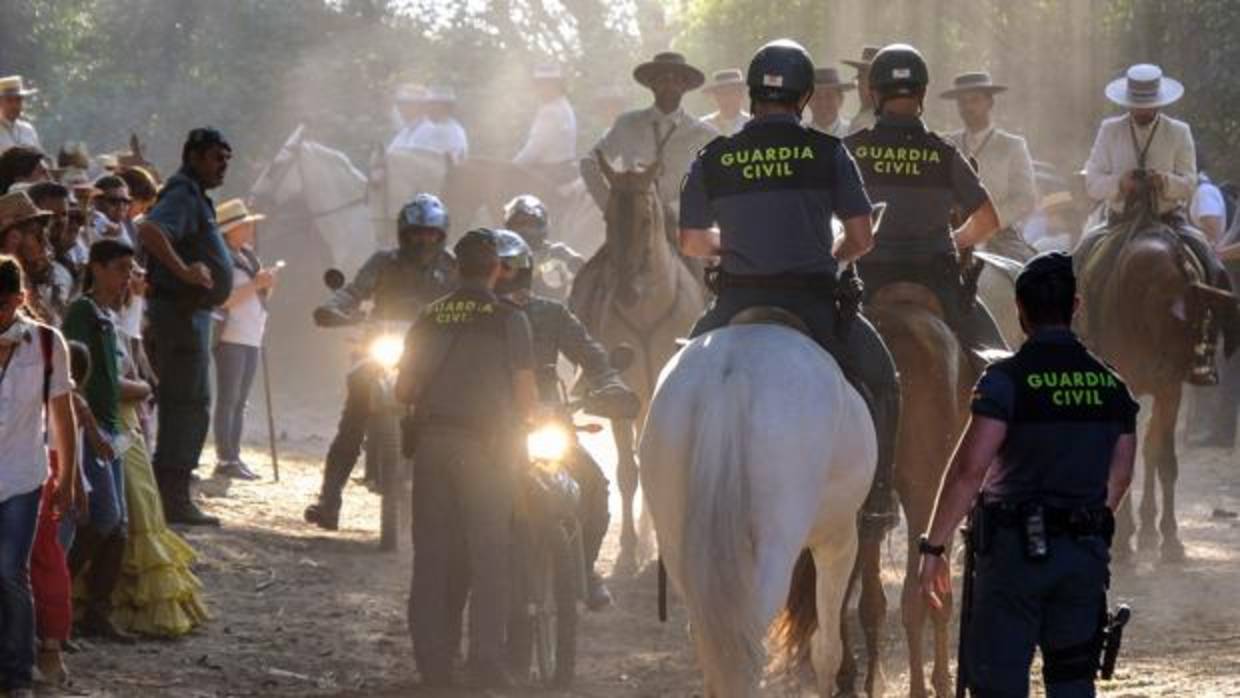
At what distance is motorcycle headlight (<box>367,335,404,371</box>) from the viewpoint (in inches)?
689

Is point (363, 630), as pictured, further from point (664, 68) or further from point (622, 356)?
point (664, 68)

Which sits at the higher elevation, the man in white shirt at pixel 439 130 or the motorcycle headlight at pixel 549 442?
the man in white shirt at pixel 439 130

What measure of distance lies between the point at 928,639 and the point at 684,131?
6.55 m

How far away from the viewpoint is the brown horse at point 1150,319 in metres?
17.3

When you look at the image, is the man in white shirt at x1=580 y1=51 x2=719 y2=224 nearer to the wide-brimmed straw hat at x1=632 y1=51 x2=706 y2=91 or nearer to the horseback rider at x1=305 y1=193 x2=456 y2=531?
the wide-brimmed straw hat at x1=632 y1=51 x2=706 y2=91

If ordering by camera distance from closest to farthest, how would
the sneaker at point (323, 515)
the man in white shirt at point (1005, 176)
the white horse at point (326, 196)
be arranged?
1. the sneaker at point (323, 515)
2. the man in white shirt at point (1005, 176)
3. the white horse at point (326, 196)

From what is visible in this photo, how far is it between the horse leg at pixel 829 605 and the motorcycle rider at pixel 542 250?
318 inches

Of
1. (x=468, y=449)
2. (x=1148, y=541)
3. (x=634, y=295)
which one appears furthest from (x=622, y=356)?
(x=1148, y=541)

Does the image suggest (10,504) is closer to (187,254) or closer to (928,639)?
(928,639)

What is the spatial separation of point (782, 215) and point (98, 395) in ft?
12.8

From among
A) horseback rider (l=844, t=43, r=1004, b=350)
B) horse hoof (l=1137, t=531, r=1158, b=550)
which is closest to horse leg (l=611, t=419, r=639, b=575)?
horse hoof (l=1137, t=531, r=1158, b=550)

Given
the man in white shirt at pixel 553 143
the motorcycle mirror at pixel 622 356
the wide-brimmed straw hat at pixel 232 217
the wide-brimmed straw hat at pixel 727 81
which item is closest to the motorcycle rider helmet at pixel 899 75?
the motorcycle mirror at pixel 622 356

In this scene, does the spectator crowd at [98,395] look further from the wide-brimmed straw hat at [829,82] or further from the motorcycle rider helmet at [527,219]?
the wide-brimmed straw hat at [829,82]

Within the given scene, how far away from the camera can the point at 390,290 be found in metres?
17.5
